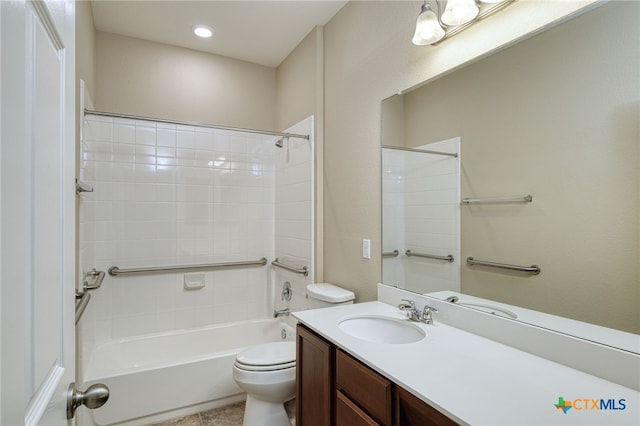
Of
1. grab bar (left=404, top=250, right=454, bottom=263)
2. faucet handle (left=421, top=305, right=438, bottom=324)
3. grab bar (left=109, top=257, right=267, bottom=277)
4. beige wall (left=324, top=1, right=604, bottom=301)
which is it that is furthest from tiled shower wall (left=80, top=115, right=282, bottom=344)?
faucet handle (left=421, top=305, right=438, bottom=324)

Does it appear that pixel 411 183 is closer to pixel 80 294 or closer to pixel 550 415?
pixel 550 415

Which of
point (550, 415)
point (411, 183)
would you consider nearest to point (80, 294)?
point (411, 183)

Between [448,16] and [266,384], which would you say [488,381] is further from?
[448,16]

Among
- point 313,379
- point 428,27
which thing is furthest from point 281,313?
point 428,27

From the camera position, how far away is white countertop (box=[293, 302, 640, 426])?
0.79 m

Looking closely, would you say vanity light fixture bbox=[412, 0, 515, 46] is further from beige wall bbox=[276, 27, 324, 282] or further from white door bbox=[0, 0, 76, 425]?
white door bbox=[0, 0, 76, 425]

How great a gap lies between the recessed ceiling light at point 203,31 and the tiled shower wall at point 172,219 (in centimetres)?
74

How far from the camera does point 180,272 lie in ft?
9.29

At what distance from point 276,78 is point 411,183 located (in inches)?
85.7

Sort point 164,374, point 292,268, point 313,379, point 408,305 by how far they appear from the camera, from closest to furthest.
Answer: point 313,379 < point 408,305 < point 164,374 < point 292,268

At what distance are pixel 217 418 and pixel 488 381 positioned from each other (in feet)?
6.24

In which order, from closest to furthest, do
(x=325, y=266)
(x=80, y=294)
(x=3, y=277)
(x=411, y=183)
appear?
1. (x=3, y=277)
2. (x=80, y=294)
3. (x=411, y=183)
4. (x=325, y=266)

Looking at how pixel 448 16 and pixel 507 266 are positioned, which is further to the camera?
pixel 448 16

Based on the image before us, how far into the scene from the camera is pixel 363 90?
204 centimetres
